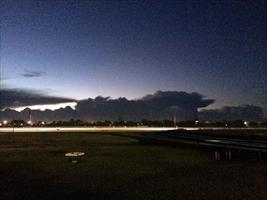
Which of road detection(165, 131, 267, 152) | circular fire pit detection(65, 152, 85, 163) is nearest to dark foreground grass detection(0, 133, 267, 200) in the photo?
circular fire pit detection(65, 152, 85, 163)

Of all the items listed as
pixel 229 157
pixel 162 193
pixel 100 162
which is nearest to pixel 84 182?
pixel 162 193

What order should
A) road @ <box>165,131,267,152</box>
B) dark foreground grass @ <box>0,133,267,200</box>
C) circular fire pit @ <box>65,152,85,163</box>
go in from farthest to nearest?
road @ <box>165,131,267,152</box>, circular fire pit @ <box>65,152,85,163</box>, dark foreground grass @ <box>0,133,267,200</box>

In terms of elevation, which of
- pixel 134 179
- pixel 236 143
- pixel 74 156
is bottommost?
pixel 134 179

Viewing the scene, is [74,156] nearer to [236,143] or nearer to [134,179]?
[134,179]

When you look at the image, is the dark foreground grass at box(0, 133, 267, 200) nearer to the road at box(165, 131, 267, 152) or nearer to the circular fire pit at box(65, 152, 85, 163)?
the circular fire pit at box(65, 152, 85, 163)

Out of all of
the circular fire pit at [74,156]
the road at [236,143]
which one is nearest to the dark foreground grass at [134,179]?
the circular fire pit at [74,156]

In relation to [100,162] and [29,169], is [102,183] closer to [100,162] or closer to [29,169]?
[29,169]

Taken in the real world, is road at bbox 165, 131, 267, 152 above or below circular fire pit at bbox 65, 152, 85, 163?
above

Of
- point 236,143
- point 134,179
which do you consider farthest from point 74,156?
point 236,143

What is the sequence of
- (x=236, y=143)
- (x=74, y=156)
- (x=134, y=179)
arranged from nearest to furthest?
(x=134, y=179) < (x=74, y=156) < (x=236, y=143)

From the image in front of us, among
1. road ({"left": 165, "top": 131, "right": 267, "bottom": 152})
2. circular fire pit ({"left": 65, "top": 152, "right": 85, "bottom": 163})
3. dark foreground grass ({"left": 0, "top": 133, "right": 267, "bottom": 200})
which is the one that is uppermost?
road ({"left": 165, "top": 131, "right": 267, "bottom": 152})

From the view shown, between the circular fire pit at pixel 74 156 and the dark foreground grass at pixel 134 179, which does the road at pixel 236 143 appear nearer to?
the dark foreground grass at pixel 134 179

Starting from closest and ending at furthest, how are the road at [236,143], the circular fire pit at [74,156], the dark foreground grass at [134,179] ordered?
the dark foreground grass at [134,179], the circular fire pit at [74,156], the road at [236,143]

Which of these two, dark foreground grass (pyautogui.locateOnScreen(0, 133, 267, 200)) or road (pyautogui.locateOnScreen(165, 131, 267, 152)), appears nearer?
dark foreground grass (pyautogui.locateOnScreen(0, 133, 267, 200))
